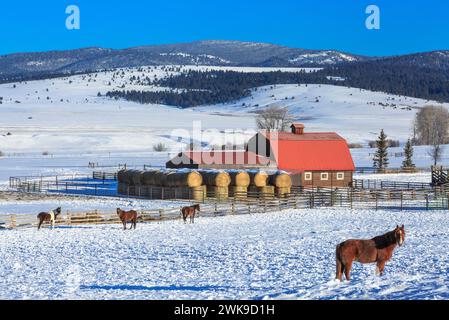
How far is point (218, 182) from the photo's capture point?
1633 inches

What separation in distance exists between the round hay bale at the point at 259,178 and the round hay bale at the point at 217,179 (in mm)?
1435

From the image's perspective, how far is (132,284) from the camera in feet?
52.4

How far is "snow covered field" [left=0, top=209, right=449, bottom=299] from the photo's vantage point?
47.2ft

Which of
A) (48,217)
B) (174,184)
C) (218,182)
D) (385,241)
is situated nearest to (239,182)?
(218,182)

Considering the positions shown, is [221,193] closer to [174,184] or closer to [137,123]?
[174,184]

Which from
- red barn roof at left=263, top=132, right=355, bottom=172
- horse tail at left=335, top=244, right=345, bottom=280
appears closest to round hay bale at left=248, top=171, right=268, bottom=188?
red barn roof at left=263, top=132, right=355, bottom=172

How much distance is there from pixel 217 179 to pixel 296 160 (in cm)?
1005

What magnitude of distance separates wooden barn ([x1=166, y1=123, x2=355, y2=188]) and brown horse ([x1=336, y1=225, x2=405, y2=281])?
1357 inches

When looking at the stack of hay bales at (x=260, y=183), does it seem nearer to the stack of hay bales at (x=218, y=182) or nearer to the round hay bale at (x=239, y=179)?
the round hay bale at (x=239, y=179)

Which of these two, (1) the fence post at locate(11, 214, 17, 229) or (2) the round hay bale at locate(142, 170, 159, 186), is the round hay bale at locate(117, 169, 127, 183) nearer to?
(2) the round hay bale at locate(142, 170, 159, 186)

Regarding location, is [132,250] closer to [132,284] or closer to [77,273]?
[77,273]
